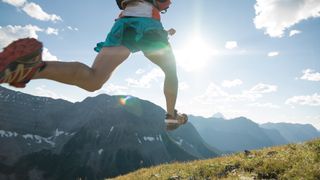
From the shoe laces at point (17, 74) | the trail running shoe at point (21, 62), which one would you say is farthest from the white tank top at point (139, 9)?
the shoe laces at point (17, 74)

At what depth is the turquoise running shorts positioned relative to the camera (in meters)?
5.22

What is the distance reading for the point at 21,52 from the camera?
3.72 metres

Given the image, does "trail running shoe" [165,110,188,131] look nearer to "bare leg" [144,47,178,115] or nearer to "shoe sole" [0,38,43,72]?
"bare leg" [144,47,178,115]

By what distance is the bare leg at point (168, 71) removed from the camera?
5.48 metres

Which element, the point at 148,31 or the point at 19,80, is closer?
the point at 19,80

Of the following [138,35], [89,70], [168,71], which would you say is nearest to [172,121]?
[168,71]

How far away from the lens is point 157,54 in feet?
17.9

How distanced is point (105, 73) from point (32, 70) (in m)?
1.15

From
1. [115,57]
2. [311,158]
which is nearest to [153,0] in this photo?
[115,57]

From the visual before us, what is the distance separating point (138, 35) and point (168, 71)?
0.90 meters

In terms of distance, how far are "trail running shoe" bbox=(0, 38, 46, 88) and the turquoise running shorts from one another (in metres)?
1.46

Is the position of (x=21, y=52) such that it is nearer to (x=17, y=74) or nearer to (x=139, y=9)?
(x=17, y=74)

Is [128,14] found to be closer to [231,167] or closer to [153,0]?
[153,0]

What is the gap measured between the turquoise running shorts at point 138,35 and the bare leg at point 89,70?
17 cm
